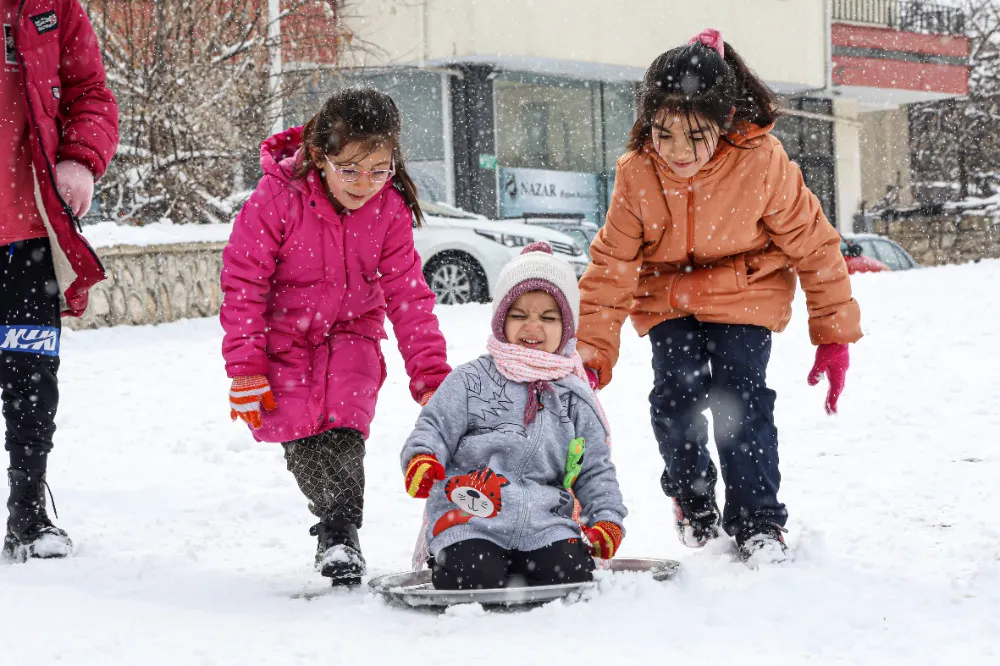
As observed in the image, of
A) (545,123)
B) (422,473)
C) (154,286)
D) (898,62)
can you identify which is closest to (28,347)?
(422,473)

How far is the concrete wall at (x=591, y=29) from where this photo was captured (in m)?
19.2

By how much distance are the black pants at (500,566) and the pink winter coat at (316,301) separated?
560 mm

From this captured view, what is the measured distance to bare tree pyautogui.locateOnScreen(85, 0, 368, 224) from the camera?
41.3 feet

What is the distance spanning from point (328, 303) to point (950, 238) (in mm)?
24622

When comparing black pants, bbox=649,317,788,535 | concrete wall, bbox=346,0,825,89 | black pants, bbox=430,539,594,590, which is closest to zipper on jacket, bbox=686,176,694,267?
black pants, bbox=649,317,788,535

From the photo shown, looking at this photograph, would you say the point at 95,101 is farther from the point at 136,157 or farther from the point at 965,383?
the point at 136,157

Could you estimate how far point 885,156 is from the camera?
32406 millimetres

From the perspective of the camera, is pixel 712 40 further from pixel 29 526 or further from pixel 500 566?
pixel 29 526

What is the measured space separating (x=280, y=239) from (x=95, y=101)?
845mm

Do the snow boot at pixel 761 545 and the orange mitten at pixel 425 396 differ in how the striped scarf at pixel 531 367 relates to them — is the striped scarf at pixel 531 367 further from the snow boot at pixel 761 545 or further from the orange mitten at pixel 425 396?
the snow boot at pixel 761 545

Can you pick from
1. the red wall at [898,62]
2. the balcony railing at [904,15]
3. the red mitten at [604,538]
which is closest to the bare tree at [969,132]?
the balcony railing at [904,15]

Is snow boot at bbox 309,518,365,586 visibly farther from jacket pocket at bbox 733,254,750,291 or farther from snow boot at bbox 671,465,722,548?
jacket pocket at bbox 733,254,750,291

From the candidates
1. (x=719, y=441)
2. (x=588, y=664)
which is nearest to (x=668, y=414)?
(x=719, y=441)

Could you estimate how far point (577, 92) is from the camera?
2223 centimetres
